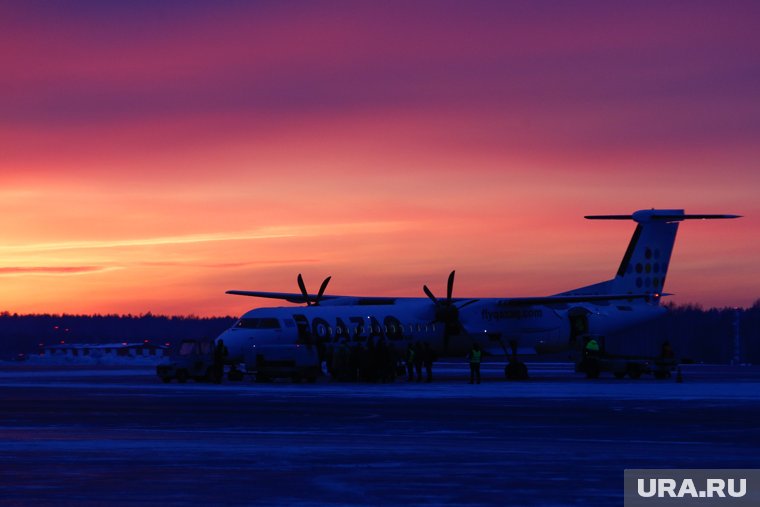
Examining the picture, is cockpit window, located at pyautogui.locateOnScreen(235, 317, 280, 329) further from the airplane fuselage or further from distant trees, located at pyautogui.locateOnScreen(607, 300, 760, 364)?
distant trees, located at pyautogui.locateOnScreen(607, 300, 760, 364)

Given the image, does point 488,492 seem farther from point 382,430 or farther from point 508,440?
point 382,430

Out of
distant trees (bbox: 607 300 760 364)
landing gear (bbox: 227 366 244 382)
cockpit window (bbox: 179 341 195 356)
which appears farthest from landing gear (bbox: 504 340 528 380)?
distant trees (bbox: 607 300 760 364)

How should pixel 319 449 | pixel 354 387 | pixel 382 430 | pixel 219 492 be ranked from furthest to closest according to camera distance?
pixel 354 387 → pixel 382 430 → pixel 319 449 → pixel 219 492

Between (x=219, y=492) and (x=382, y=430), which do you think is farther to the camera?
(x=382, y=430)

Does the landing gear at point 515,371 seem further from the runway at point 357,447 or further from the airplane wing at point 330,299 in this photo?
the runway at point 357,447

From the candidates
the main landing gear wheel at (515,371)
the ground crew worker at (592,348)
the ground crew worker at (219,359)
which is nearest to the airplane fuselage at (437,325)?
the ground crew worker at (219,359)

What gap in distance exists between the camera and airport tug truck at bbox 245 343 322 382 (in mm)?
50594

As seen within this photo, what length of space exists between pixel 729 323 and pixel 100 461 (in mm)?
167496

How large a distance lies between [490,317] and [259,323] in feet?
36.0

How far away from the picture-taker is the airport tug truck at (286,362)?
1992 inches

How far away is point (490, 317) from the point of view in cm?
5841

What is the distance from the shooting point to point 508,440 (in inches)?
830

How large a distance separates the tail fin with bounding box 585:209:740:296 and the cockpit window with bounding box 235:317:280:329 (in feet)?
63.5

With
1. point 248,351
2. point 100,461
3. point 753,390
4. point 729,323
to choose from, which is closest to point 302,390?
point 248,351
